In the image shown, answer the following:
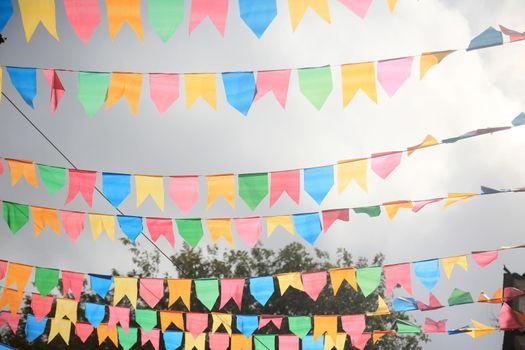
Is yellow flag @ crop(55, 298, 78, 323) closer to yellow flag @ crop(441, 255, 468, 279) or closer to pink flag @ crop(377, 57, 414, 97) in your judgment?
yellow flag @ crop(441, 255, 468, 279)

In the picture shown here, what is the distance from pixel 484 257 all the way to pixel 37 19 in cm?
629

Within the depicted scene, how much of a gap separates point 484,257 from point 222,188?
3873mm

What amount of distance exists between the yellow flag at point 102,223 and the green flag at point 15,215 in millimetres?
801

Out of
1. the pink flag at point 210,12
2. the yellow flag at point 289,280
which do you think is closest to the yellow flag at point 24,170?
the pink flag at point 210,12

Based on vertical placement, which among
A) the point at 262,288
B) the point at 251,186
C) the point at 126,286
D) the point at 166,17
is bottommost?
the point at 262,288

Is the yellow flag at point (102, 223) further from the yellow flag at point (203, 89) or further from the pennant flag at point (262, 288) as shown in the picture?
the yellow flag at point (203, 89)

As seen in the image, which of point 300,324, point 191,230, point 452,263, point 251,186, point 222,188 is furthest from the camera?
point 300,324

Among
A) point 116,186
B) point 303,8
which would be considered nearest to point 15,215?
point 116,186

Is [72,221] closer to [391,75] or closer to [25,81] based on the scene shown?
[25,81]

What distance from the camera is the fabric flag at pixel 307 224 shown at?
661cm

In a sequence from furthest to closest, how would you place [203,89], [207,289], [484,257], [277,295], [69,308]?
[277,295]
[69,308]
[207,289]
[484,257]
[203,89]

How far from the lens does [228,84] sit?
4.61 metres

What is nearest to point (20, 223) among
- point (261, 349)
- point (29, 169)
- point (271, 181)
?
point (29, 169)

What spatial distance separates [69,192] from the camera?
20.2 ft
